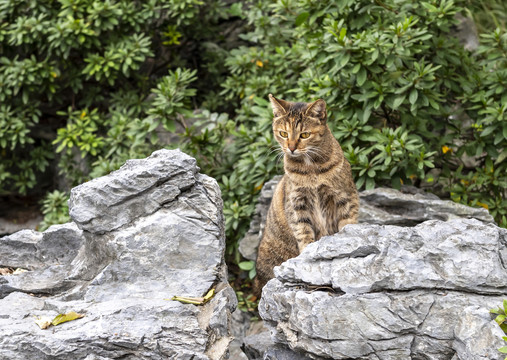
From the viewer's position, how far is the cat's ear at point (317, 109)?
5.09 metres

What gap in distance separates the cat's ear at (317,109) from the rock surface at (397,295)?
1.41m

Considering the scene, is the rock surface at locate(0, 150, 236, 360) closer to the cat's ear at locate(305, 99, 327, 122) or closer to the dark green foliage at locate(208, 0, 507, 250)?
the cat's ear at locate(305, 99, 327, 122)

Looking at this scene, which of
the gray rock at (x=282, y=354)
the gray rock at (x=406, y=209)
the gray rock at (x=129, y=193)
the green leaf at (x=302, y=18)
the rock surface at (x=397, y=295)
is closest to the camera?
the rock surface at (x=397, y=295)

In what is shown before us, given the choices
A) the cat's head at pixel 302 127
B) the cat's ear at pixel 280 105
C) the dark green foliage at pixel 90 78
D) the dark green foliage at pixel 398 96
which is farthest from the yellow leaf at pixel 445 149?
the dark green foliage at pixel 90 78

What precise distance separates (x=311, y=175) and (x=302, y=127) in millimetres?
427

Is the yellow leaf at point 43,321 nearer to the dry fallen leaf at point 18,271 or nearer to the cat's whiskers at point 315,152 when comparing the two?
the dry fallen leaf at point 18,271

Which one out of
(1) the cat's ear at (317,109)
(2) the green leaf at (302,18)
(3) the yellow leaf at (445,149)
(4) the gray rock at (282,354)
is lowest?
(3) the yellow leaf at (445,149)

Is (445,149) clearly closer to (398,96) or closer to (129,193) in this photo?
(398,96)

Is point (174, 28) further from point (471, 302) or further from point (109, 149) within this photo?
point (471, 302)

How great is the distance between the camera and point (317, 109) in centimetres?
514

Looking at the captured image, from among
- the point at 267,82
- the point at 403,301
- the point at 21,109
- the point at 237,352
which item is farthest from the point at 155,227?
the point at 21,109

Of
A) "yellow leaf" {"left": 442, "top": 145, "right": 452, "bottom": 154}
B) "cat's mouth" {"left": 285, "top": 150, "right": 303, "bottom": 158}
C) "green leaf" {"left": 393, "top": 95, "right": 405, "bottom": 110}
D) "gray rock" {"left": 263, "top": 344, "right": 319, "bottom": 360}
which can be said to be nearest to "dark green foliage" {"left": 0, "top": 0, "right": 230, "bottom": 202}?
"cat's mouth" {"left": 285, "top": 150, "right": 303, "bottom": 158}

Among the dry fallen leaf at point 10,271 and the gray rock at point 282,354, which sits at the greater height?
the dry fallen leaf at point 10,271

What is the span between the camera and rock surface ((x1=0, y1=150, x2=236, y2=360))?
3654 mm
